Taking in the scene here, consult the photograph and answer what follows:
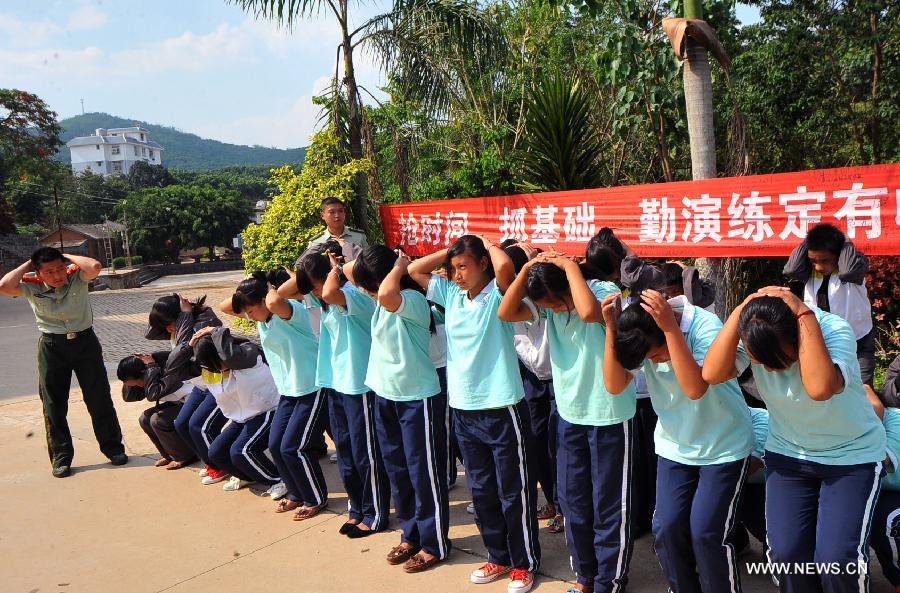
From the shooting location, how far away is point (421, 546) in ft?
11.3

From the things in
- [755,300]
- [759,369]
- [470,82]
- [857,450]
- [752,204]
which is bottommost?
[857,450]

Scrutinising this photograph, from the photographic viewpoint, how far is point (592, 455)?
281cm

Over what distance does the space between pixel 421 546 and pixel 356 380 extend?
869mm

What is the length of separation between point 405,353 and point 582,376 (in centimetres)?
89

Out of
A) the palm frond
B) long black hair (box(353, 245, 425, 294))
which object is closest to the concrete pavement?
long black hair (box(353, 245, 425, 294))

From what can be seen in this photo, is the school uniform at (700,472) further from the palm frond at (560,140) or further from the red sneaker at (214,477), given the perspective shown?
the palm frond at (560,140)

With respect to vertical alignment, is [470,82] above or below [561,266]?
above

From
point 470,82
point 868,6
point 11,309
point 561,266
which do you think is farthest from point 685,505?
point 11,309

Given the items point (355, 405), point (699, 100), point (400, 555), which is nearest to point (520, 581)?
point (400, 555)

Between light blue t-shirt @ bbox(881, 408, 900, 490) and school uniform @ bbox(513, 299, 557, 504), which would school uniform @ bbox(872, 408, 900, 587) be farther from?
school uniform @ bbox(513, 299, 557, 504)

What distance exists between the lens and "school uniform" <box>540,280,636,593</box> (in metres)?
2.76

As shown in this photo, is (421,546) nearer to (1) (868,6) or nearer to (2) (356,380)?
(2) (356,380)

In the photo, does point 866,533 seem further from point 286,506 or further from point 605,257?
point 286,506

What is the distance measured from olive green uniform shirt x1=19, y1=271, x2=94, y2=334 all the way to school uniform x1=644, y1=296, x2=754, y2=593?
170 inches
